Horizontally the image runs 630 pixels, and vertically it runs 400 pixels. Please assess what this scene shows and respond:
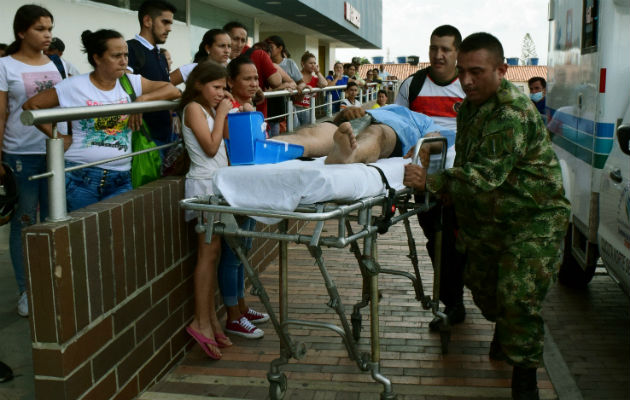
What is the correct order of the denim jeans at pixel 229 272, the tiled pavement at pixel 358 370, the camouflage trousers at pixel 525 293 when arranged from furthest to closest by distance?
the denim jeans at pixel 229 272
the tiled pavement at pixel 358 370
the camouflage trousers at pixel 525 293

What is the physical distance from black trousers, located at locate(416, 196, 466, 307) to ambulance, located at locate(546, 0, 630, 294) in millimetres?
797

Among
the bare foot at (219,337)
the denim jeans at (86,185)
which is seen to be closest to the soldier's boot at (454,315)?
the bare foot at (219,337)

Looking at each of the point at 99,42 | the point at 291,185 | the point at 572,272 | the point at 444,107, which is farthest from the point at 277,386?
the point at 572,272

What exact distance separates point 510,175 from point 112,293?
202cm

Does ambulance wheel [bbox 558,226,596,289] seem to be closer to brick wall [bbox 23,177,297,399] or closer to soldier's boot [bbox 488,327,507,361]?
soldier's boot [bbox 488,327,507,361]

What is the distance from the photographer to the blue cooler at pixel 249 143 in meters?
3.46

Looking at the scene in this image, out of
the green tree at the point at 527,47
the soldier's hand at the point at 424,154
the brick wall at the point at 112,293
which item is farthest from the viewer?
the green tree at the point at 527,47

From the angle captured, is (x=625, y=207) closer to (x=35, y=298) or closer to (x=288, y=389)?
(x=288, y=389)

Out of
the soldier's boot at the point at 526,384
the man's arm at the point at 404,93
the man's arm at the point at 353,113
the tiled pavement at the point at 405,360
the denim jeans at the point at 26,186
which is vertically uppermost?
the man's arm at the point at 404,93

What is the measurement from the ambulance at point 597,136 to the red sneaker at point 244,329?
2.08 meters

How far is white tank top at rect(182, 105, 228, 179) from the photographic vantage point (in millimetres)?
3848

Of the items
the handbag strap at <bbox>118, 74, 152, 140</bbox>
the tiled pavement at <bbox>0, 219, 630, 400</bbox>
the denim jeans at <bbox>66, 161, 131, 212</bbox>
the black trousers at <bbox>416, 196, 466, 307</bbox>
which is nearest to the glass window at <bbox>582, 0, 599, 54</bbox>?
the black trousers at <bbox>416, 196, 466, 307</bbox>

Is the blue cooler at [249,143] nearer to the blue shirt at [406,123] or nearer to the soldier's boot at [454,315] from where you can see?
the blue shirt at [406,123]

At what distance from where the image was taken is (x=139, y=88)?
424cm
